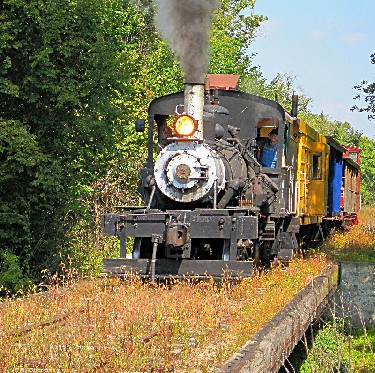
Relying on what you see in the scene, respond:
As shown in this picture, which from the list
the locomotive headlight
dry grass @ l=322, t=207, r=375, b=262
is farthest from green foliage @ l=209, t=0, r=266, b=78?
the locomotive headlight

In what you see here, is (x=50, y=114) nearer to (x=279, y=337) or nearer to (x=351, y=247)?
(x=351, y=247)

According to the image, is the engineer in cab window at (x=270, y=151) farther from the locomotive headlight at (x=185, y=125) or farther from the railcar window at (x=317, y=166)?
the railcar window at (x=317, y=166)

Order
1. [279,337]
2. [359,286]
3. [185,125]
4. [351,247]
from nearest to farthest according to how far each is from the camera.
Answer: [279,337] < [185,125] < [359,286] < [351,247]

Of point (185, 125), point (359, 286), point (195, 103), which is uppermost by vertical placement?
point (195, 103)

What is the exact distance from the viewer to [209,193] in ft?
36.8

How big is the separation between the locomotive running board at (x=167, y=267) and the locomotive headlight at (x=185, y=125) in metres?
1.83

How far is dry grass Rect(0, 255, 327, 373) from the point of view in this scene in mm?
6461

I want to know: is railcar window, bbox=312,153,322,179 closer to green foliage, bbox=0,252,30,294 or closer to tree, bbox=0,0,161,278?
tree, bbox=0,0,161,278

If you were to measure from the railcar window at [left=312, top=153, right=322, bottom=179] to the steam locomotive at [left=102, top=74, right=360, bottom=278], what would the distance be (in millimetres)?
4785

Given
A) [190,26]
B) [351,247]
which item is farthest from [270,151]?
[351,247]

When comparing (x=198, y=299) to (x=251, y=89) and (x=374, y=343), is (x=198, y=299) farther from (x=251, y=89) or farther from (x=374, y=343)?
(x=251, y=89)

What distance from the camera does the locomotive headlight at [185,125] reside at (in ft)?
36.5

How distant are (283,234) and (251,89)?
736 inches

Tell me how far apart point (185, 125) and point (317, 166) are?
9343mm
